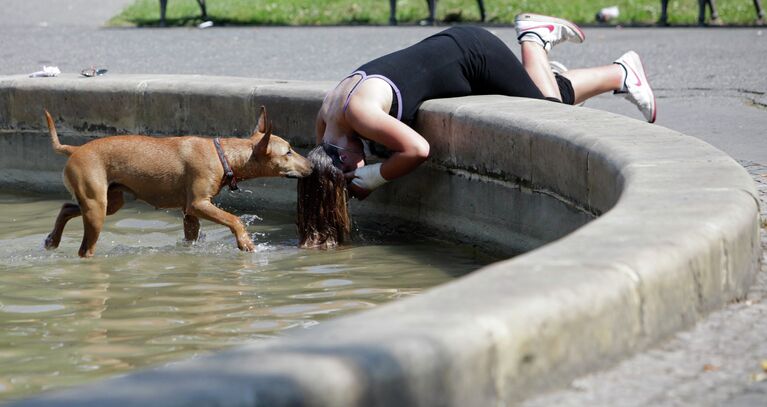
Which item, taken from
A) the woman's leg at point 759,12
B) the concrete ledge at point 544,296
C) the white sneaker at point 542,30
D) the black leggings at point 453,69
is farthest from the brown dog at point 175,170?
the woman's leg at point 759,12

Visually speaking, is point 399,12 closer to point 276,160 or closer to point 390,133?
point 276,160

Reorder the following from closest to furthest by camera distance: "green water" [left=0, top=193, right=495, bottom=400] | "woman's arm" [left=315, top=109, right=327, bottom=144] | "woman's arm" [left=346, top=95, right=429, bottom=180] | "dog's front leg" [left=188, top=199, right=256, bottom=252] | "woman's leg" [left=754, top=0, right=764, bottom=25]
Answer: "green water" [left=0, top=193, right=495, bottom=400] → "woman's arm" [left=346, top=95, right=429, bottom=180] → "dog's front leg" [left=188, top=199, right=256, bottom=252] → "woman's arm" [left=315, top=109, right=327, bottom=144] → "woman's leg" [left=754, top=0, right=764, bottom=25]

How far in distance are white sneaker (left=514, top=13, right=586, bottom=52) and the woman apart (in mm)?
346

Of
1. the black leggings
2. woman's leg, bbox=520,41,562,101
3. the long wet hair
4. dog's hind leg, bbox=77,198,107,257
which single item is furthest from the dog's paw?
woman's leg, bbox=520,41,562,101

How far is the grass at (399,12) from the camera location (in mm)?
18672

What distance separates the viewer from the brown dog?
6.99m

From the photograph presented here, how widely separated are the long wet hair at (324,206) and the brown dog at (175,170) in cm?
10

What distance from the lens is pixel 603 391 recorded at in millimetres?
3172

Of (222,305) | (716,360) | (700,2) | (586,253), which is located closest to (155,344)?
(222,305)

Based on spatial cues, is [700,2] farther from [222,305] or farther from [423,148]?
[222,305]

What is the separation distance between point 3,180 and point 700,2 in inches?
441

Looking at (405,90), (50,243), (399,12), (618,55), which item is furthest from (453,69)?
(399,12)

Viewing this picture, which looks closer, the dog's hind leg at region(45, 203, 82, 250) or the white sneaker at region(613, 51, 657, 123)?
the dog's hind leg at region(45, 203, 82, 250)

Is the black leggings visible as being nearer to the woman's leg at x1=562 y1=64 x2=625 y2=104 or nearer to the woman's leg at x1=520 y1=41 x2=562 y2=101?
the woman's leg at x1=520 y1=41 x2=562 y2=101
